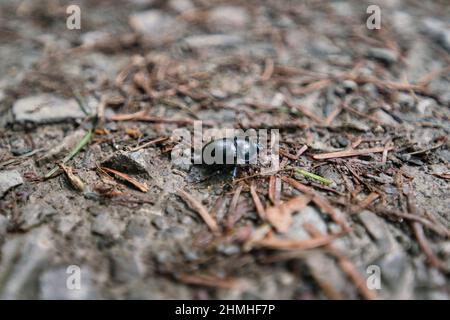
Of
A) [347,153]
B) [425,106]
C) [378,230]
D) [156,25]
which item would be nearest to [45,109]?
[156,25]

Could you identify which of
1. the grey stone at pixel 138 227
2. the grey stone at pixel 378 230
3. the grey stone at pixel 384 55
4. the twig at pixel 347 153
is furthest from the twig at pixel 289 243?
the grey stone at pixel 384 55

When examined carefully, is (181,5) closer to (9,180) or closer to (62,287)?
(9,180)

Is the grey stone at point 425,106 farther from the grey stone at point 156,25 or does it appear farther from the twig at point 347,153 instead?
the grey stone at point 156,25

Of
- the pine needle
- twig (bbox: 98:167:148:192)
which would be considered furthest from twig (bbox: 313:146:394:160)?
twig (bbox: 98:167:148:192)

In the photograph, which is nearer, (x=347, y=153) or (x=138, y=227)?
(x=138, y=227)

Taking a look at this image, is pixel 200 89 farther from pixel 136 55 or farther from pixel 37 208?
pixel 37 208
